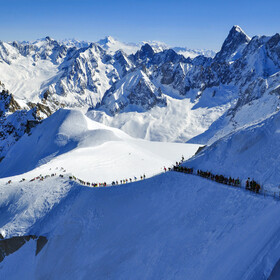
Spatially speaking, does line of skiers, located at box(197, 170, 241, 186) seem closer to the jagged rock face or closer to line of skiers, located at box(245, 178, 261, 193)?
line of skiers, located at box(245, 178, 261, 193)

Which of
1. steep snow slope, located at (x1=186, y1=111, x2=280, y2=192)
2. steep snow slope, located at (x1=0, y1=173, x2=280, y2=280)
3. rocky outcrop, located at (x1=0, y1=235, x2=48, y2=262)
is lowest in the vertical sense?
rocky outcrop, located at (x1=0, y1=235, x2=48, y2=262)

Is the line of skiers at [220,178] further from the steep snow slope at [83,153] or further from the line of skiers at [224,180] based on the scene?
the steep snow slope at [83,153]

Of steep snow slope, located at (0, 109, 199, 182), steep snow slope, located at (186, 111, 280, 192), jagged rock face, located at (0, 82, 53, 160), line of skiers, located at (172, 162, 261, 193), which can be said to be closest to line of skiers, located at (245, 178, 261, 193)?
line of skiers, located at (172, 162, 261, 193)

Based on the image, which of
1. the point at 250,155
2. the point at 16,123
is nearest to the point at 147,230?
the point at 250,155

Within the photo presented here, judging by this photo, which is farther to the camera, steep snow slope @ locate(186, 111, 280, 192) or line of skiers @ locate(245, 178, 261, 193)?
steep snow slope @ locate(186, 111, 280, 192)

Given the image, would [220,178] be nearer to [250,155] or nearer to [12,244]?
[250,155]

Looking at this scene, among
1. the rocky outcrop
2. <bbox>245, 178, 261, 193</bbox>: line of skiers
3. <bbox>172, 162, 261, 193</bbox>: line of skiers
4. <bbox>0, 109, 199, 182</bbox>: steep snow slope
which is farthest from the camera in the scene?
<bbox>0, 109, 199, 182</bbox>: steep snow slope
